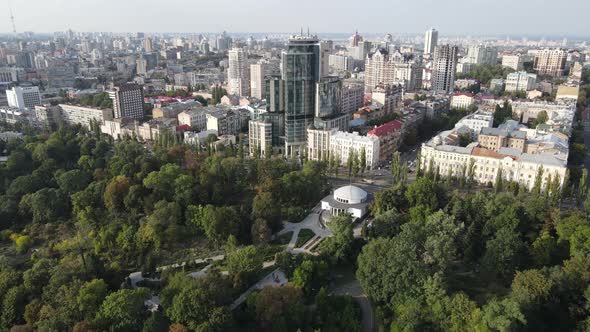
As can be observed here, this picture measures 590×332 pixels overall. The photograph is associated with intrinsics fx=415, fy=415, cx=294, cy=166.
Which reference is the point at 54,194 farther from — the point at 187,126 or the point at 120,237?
the point at 187,126

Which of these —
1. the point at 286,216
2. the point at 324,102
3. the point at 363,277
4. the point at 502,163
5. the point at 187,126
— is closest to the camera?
the point at 363,277

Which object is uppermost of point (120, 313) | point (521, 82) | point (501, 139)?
point (521, 82)

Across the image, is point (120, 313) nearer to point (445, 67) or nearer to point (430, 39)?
point (445, 67)

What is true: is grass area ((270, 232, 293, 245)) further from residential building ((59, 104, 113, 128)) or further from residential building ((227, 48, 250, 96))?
residential building ((227, 48, 250, 96))

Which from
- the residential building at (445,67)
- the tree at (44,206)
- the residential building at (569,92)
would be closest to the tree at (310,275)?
the tree at (44,206)

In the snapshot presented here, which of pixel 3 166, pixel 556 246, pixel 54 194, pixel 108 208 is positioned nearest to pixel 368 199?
pixel 556 246

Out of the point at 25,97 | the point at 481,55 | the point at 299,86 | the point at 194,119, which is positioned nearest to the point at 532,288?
the point at 299,86

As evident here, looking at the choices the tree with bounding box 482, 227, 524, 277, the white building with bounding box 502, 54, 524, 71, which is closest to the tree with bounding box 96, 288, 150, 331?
the tree with bounding box 482, 227, 524, 277
